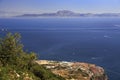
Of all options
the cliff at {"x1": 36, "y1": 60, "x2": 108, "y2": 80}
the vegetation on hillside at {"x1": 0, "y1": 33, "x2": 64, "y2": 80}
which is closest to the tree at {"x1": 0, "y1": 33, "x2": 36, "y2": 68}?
the vegetation on hillside at {"x1": 0, "y1": 33, "x2": 64, "y2": 80}

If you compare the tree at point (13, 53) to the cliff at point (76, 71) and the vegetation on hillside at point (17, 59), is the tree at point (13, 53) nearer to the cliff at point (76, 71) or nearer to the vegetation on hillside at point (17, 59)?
the vegetation on hillside at point (17, 59)

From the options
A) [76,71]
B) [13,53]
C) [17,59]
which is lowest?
[76,71]

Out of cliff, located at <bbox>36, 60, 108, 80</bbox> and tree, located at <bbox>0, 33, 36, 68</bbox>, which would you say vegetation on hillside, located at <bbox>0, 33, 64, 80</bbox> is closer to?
tree, located at <bbox>0, 33, 36, 68</bbox>

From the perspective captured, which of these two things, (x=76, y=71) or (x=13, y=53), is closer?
(x=13, y=53)

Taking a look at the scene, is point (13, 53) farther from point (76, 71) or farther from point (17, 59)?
point (76, 71)

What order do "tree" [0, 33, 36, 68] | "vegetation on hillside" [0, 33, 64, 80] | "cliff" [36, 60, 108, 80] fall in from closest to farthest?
"vegetation on hillside" [0, 33, 64, 80], "tree" [0, 33, 36, 68], "cliff" [36, 60, 108, 80]

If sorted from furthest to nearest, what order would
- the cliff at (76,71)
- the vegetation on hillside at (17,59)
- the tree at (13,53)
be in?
1. the cliff at (76,71)
2. the tree at (13,53)
3. the vegetation on hillside at (17,59)

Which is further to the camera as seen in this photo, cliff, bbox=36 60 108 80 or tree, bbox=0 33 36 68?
cliff, bbox=36 60 108 80

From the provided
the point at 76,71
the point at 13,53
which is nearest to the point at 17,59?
the point at 13,53

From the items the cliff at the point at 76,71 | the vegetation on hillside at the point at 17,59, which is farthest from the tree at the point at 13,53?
the cliff at the point at 76,71

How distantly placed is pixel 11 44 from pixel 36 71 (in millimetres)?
4206

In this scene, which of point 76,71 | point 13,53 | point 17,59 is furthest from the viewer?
point 76,71

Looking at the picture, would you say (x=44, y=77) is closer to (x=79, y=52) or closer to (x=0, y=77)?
(x=0, y=77)

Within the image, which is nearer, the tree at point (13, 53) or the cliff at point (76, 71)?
the tree at point (13, 53)
